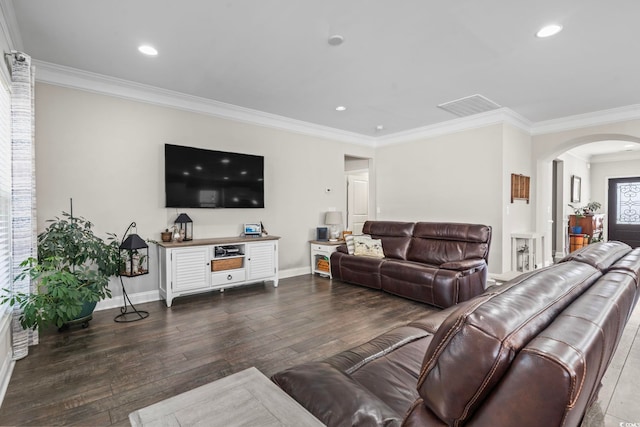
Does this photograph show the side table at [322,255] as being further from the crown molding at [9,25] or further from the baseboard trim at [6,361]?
the crown molding at [9,25]

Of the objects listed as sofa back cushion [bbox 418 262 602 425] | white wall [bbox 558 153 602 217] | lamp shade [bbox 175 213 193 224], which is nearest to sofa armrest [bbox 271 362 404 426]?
sofa back cushion [bbox 418 262 602 425]

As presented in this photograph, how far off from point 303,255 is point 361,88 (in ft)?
9.59

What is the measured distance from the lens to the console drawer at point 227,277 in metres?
4.18

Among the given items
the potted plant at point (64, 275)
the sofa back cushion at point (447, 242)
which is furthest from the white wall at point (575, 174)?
the potted plant at point (64, 275)

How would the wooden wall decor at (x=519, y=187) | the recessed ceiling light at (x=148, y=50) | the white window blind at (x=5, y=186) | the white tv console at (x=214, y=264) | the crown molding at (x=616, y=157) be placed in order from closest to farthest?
the white window blind at (x=5, y=186) → the recessed ceiling light at (x=148, y=50) → the white tv console at (x=214, y=264) → the wooden wall decor at (x=519, y=187) → the crown molding at (x=616, y=157)

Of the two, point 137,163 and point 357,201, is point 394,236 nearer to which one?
point 357,201

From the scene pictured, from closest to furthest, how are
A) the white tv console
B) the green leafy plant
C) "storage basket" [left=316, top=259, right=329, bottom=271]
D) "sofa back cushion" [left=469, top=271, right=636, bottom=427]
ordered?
"sofa back cushion" [left=469, top=271, right=636, bottom=427]
the white tv console
"storage basket" [left=316, top=259, right=329, bottom=271]
the green leafy plant

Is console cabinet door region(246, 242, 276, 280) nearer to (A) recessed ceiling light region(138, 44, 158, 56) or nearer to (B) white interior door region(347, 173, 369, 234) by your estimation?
(A) recessed ceiling light region(138, 44, 158, 56)

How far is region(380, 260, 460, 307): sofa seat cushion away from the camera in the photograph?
3.73 meters

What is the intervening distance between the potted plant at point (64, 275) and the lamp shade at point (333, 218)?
316 centimetres

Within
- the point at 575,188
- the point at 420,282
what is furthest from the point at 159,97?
the point at 575,188

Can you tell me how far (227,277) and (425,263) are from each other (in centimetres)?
278

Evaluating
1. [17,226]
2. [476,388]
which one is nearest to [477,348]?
[476,388]

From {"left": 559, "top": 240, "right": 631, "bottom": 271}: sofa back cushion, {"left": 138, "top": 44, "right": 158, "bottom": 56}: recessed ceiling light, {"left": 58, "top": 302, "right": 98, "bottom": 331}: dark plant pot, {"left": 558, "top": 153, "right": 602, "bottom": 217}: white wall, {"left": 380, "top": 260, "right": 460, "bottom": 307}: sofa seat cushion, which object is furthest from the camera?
{"left": 558, "top": 153, "right": 602, "bottom": 217}: white wall
